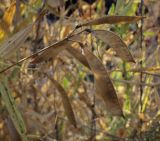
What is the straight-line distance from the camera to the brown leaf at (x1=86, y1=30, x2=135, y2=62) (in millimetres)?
604

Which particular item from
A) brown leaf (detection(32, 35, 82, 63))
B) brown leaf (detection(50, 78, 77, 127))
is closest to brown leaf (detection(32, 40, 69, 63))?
brown leaf (detection(32, 35, 82, 63))

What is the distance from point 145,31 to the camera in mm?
1229

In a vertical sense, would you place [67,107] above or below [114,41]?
below

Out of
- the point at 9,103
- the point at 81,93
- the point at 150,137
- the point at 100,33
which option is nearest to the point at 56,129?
the point at 81,93

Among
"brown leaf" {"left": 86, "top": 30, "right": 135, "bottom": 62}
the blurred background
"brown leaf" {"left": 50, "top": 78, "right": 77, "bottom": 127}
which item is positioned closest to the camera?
"brown leaf" {"left": 86, "top": 30, "right": 135, "bottom": 62}

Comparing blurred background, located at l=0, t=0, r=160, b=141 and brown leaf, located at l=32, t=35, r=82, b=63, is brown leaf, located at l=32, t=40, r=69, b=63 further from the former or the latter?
blurred background, located at l=0, t=0, r=160, b=141

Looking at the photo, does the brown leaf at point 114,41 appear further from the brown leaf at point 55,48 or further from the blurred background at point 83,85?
the blurred background at point 83,85

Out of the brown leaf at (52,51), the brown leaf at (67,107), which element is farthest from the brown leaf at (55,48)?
the brown leaf at (67,107)

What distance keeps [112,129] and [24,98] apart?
0.98 ft

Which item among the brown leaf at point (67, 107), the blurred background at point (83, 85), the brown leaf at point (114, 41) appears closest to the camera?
the brown leaf at point (114, 41)

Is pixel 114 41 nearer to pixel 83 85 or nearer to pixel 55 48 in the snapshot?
pixel 55 48

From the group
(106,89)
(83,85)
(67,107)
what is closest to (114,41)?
(106,89)

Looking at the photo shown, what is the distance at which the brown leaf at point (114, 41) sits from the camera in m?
0.60

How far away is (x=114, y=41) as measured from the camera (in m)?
0.61
